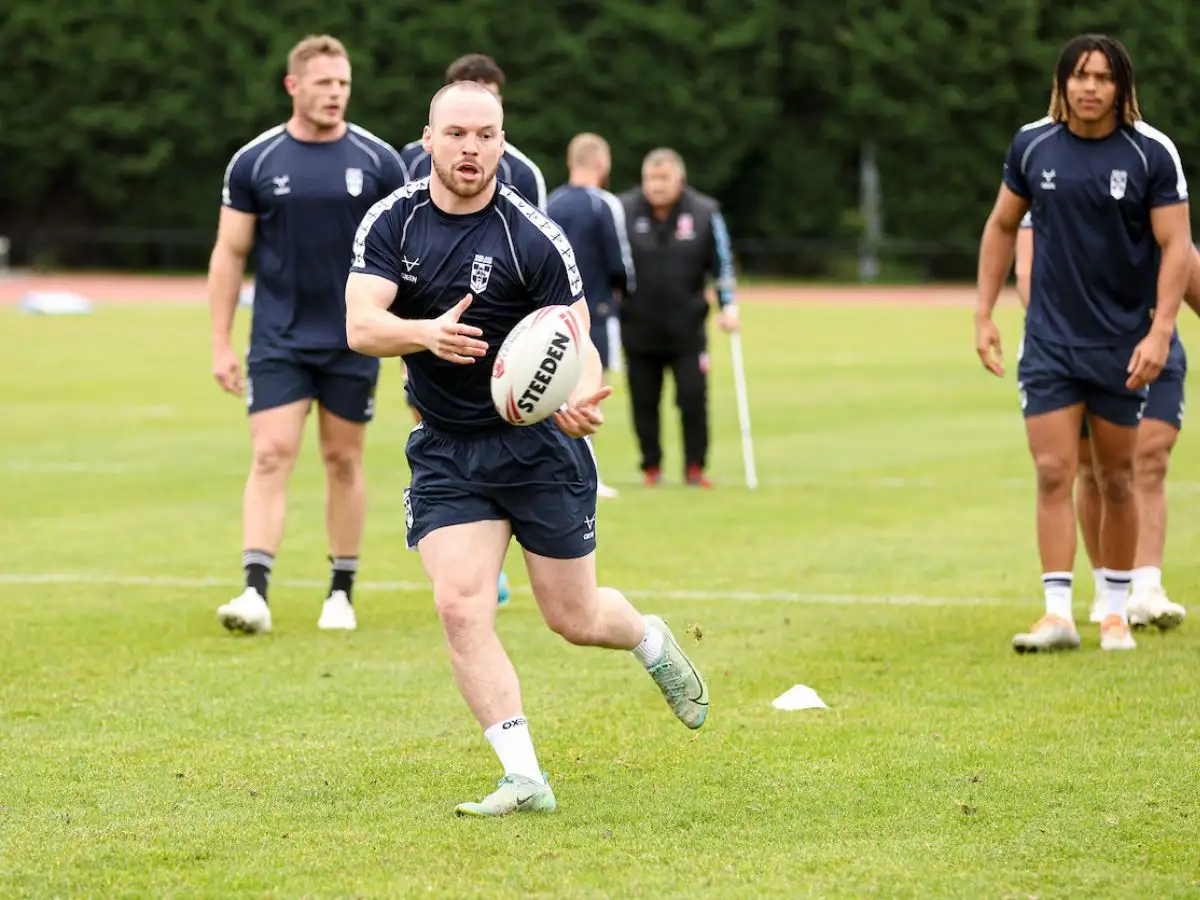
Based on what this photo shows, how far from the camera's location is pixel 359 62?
177 feet

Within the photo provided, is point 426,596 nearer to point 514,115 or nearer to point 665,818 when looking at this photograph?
point 665,818

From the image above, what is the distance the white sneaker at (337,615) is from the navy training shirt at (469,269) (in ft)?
11.5

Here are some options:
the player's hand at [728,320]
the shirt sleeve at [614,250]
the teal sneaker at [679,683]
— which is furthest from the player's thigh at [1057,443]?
the player's hand at [728,320]

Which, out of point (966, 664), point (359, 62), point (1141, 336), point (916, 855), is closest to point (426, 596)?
point (966, 664)

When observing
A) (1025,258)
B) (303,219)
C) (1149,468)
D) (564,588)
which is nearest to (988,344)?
(1025,258)

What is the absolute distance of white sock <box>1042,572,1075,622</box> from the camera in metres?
9.11

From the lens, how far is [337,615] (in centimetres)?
990

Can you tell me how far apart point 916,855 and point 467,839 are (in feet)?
4.20

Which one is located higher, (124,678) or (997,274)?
(997,274)

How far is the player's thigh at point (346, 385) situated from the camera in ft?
32.3

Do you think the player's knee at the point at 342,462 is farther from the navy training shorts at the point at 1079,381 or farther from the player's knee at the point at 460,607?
the player's knee at the point at 460,607

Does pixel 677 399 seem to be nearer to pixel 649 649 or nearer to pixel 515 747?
pixel 649 649

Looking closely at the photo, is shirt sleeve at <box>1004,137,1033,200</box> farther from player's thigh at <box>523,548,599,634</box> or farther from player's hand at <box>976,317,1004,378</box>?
player's thigh at <box>523,548,599,634</box>

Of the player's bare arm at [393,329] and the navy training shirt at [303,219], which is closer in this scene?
the player's bare arm at [393,329]
